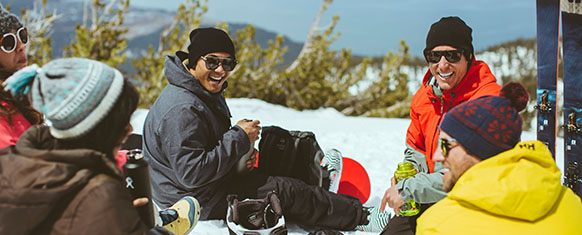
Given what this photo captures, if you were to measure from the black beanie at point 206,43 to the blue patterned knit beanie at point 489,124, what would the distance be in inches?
69.8

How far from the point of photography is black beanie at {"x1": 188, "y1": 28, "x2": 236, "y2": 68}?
9.48 feet

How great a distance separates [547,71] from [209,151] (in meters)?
2.70

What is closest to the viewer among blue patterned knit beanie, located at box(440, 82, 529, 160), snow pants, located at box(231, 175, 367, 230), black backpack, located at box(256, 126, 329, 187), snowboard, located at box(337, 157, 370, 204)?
blue patterned knit beanie, located at box(440, 82, 529, 160)

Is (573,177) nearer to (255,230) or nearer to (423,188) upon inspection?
(423,188)

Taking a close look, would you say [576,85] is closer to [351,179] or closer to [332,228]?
[351,179]

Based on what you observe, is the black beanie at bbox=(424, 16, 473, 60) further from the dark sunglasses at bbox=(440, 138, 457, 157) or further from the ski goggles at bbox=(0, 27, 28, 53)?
the ski goggles at bbox=(0, 27, 28, 53)

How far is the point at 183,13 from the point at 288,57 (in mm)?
4174

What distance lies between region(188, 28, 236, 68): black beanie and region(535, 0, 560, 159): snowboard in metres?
2.43

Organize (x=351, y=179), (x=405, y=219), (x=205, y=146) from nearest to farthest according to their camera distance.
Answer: (x=405, y=219), (x=205, y=146), (x=351, y=179)

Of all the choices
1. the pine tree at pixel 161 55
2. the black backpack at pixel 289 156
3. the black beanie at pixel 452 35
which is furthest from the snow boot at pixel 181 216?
the pine tree at pixel 161 55

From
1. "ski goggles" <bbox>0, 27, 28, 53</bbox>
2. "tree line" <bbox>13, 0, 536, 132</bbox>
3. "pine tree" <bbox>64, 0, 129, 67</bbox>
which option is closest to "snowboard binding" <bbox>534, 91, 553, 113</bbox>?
"ski goggles" <bbox>0, 27, 28, 53</bbox>

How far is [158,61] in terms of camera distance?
13625mm

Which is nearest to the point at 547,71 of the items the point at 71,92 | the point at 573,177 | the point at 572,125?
the point at 572,125

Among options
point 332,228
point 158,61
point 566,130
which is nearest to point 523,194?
point 332,228
